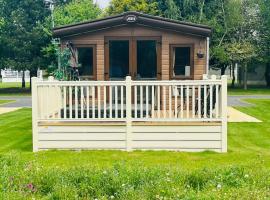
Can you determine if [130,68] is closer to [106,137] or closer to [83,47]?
[83,47]

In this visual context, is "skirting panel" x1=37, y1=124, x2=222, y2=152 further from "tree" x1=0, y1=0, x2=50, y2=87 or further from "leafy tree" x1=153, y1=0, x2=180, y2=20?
"leafy tree" x1=153, y1=0, x2=180, y2=20

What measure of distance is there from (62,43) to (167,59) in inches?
117

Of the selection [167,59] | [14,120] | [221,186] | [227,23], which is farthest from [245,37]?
[221,186]

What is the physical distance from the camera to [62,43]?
1210 centimetres

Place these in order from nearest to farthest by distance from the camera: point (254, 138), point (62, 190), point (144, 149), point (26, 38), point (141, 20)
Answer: point (62, 190)
point (144, 149)
point (254, 138)
point (141, 20)
point (26, 38)

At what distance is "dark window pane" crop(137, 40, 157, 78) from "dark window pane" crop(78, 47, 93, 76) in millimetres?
1377

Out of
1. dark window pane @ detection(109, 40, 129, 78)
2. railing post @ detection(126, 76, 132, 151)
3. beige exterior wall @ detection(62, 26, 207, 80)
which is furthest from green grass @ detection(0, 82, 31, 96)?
railing post @ detection(126, 76, 132, 151)

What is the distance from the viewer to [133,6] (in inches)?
1321

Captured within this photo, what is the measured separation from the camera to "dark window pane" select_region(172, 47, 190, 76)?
12216 mm

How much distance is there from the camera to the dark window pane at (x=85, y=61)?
12.3 metres

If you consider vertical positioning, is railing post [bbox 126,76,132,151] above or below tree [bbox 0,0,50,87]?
below

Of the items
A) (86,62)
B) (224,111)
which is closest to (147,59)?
(86,62)

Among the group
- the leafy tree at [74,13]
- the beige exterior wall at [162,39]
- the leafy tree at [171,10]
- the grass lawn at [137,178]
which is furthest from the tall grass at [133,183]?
the leafy tree at [171,10]

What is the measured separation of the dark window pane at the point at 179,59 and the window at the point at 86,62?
2.33 m
